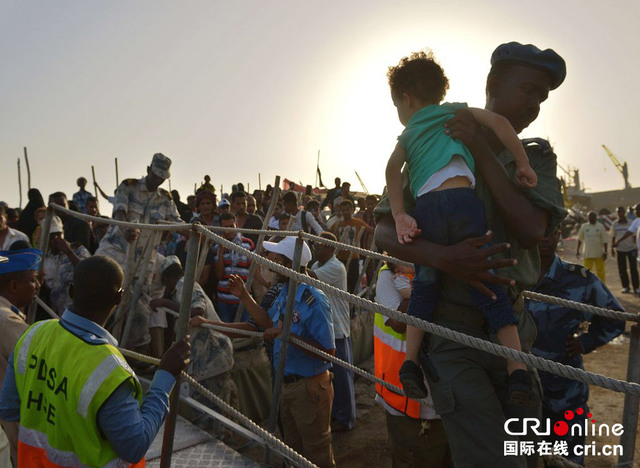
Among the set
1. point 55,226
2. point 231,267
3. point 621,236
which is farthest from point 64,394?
point 621,236

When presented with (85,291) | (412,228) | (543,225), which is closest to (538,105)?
(543,225)

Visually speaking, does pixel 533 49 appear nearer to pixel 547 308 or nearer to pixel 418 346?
pixel 418 346

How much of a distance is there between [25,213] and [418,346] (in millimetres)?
7104

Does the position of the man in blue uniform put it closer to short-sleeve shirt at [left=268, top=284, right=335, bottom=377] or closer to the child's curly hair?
short-sleeve shirt at [left=268, top=284, right=335, bottom=377]

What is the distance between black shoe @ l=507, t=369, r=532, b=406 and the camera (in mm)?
1430

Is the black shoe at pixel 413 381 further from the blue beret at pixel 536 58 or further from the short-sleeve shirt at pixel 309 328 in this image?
the short-sleeve shirt at pixel 309 328

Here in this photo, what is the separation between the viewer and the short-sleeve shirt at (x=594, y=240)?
11.5 metres

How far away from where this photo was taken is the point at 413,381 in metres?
1.55

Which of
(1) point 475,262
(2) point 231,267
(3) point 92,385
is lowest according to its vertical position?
(2) point 231,267

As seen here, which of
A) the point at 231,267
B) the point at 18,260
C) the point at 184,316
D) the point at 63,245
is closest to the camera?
the point at 184,316

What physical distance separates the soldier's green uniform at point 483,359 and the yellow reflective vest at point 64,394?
1129 millimetres

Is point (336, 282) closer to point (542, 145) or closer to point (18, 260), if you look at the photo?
point (18, 260)

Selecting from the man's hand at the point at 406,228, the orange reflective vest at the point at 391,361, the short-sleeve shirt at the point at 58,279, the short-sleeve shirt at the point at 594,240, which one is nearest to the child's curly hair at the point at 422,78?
the man's hand at the point at 406,228

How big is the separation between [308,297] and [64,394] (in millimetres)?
2149
